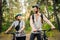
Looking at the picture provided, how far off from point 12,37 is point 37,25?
52 centimetres

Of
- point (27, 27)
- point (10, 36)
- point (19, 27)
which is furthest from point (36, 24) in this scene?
point (10, 36)

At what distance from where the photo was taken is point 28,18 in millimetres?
4441

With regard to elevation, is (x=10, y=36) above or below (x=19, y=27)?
below

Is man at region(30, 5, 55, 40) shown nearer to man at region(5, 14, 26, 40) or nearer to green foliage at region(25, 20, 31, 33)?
green foliage at region(25, 20, 31, 33)

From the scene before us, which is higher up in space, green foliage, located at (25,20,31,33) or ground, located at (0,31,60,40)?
green foliage, located at (25,20,31,33)

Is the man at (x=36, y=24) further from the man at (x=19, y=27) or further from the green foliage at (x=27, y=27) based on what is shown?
the man at (x=19, y=27)

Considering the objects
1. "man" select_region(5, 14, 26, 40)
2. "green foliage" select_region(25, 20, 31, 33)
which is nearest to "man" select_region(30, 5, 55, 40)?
"green foliage" select_region(25, 20, 31, 33)

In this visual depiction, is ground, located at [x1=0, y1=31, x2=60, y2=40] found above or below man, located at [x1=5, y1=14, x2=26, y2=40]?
below

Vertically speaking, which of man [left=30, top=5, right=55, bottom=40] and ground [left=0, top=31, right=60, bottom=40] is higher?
man [left=30, top=5, right=55, bottom=40]

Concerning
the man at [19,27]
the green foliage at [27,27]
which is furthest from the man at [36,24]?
the man at [19,27]

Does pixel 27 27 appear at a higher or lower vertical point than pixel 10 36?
higher

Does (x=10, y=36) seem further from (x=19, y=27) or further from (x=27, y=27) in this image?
(x=27, y=27)

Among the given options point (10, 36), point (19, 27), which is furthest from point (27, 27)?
point (10, 36)

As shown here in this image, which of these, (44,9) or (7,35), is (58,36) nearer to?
(44,9)
